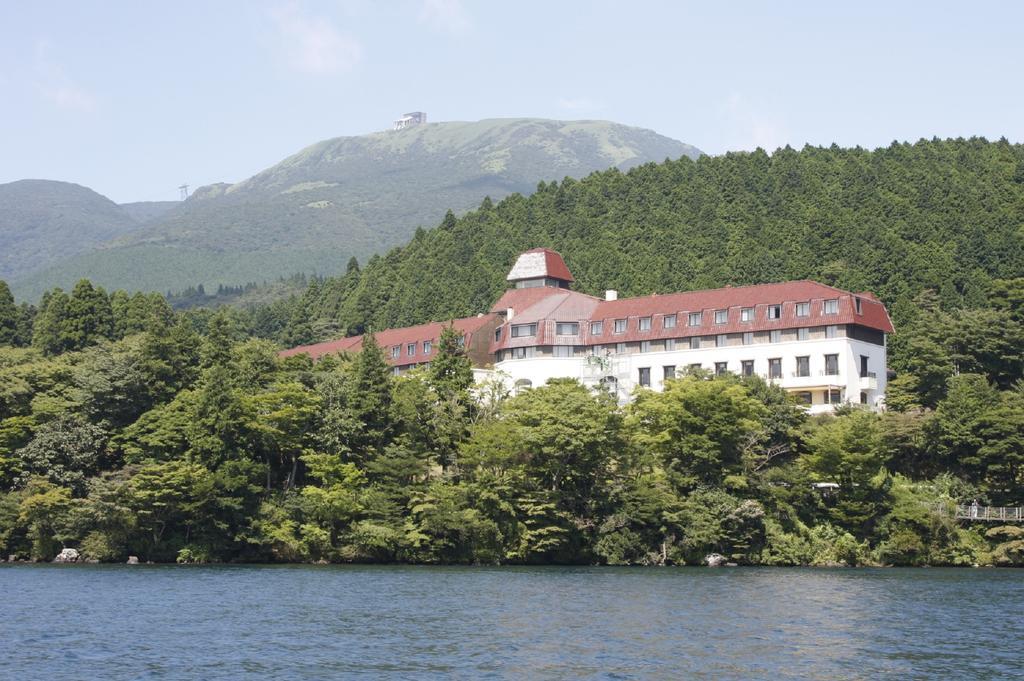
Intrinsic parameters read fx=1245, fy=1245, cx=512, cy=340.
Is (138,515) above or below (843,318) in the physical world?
below

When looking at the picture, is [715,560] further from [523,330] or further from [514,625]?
[523,330]

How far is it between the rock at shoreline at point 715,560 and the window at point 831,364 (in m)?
26.6

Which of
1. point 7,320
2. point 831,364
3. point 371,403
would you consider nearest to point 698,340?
point 831,364

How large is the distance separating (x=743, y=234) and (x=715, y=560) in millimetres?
69993

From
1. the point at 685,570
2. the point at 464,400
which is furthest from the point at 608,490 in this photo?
the point at 464,400

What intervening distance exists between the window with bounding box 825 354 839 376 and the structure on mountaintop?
0.08m

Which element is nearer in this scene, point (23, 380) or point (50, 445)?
point (50, 445)

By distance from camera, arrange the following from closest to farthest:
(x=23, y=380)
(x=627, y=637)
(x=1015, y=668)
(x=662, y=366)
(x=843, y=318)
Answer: (x=1015, y=668) → (x=627, y=637) → (x=23, y=380) → (x=843, y=318) → (x=662, y=366)

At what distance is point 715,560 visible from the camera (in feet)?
235

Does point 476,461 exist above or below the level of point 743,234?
below

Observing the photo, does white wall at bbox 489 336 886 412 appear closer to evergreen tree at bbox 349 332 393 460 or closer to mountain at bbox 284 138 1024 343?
evergreen tree at bbox 349 332 393 460

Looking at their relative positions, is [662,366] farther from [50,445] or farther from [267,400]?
[50,445]

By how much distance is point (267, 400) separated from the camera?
259ft

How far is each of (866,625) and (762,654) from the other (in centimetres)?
805
